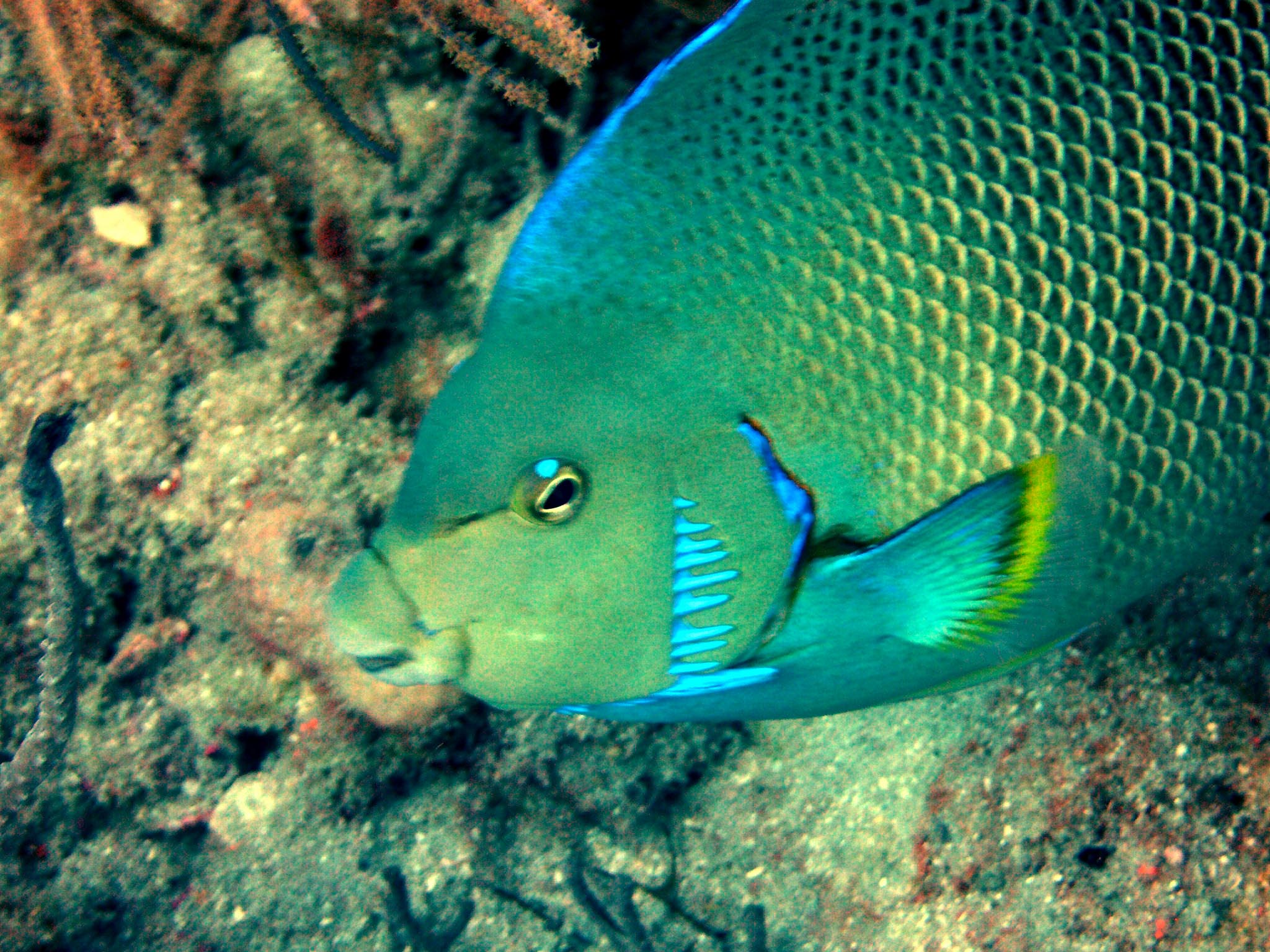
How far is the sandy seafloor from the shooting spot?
7.32 feet

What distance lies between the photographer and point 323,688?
2305 mm

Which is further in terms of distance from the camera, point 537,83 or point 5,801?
point 537,83

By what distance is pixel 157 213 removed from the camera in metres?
2.51

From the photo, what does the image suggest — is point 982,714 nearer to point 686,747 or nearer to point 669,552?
point 686,747

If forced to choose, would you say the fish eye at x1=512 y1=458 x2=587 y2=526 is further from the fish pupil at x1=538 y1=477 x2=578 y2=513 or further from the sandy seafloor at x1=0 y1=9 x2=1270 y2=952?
the sandy seafloor at x1=0 y1=9 x2=1270 y2=952

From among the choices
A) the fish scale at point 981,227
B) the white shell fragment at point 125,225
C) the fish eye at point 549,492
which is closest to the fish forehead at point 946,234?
the fish scale at point 981,227

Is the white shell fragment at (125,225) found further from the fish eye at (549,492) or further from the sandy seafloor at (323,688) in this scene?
the fish eye at (549,492)

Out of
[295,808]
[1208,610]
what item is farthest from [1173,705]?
[295,808]

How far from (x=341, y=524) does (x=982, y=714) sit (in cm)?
187

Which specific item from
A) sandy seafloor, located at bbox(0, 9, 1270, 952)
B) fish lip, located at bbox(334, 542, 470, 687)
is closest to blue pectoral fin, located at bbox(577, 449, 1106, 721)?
fish lip, located at bbox(334, 542, 470, 687)

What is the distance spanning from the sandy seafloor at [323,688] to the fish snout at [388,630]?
1.07 meters

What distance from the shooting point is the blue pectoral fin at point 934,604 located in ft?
3.97

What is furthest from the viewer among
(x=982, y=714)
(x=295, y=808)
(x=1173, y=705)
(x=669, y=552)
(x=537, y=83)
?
(x=537, y=83)

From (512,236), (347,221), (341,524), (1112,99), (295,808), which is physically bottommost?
(295,808)
